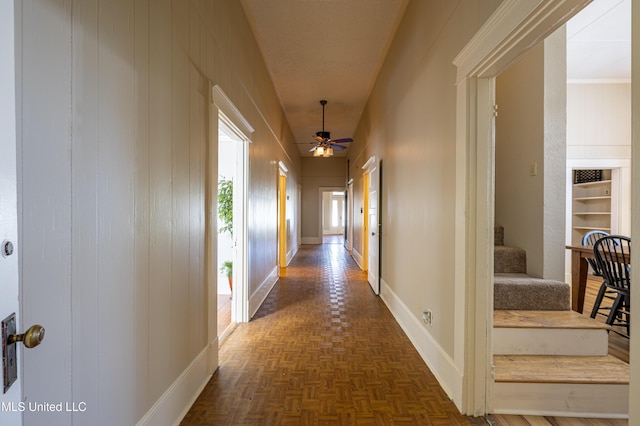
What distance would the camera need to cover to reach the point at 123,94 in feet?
4.45

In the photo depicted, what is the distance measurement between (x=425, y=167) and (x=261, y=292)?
9.06ft

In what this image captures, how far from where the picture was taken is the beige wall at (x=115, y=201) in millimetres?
956

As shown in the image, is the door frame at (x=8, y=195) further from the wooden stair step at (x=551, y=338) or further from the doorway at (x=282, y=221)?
the doorway at (x=282, y=221)

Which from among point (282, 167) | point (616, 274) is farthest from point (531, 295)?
point (282, 167)

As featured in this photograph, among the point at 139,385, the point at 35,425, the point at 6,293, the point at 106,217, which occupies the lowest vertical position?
the point at 139,385

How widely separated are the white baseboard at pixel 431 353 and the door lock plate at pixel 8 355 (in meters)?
2.11

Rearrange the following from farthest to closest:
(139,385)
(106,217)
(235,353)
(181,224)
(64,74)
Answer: (235,353) < (181,224) < (139,385) < (106,217) < (64,74)

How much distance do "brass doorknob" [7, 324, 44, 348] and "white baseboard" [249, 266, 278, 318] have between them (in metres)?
2.99

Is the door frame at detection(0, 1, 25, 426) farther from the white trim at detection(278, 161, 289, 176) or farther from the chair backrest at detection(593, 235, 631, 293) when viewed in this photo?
the white trim at detection(278, 161, 289, 176)

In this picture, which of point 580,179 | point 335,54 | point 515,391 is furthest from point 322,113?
point 515,391

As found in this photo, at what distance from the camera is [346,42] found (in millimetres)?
4062

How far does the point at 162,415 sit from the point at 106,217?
44.2 inches

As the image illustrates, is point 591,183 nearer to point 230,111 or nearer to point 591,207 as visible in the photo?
point 591,207

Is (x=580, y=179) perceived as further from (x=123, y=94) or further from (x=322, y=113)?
(x=123, y=94)
